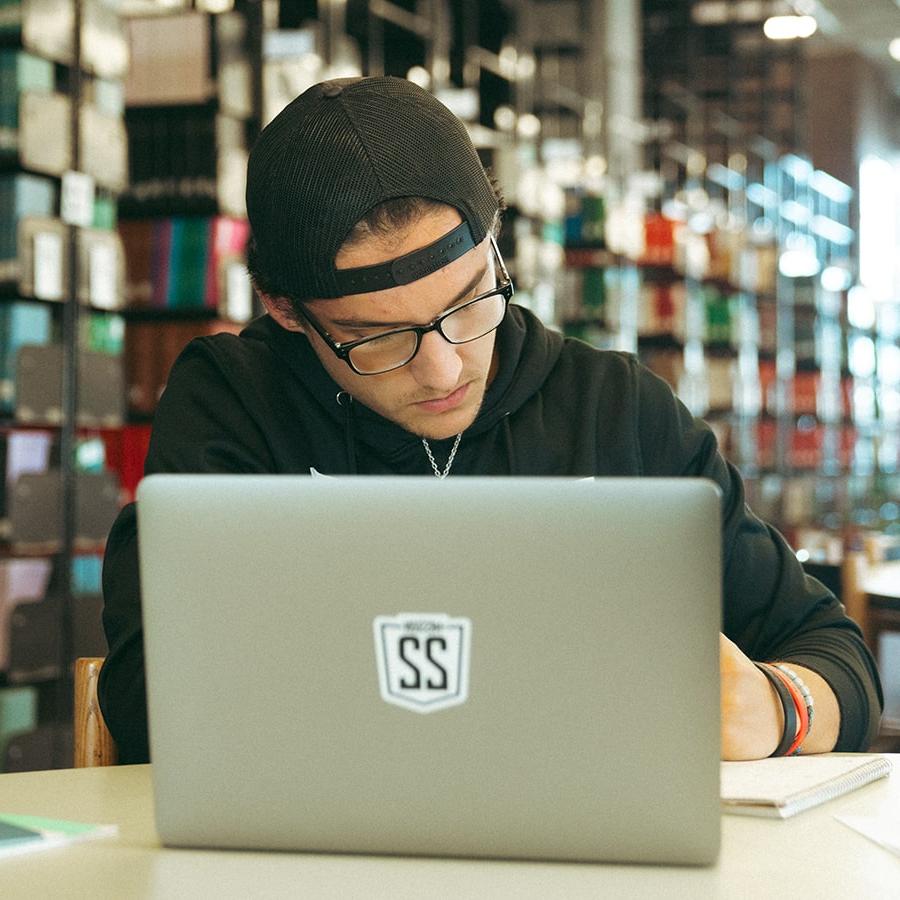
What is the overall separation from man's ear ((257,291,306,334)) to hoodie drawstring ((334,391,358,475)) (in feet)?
0.27

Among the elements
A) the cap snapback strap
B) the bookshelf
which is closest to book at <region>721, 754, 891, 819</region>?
the cap snapback strap

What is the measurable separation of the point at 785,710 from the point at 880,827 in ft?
0.68

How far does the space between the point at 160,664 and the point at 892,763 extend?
68 centimetres

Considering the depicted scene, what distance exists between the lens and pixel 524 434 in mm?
1588

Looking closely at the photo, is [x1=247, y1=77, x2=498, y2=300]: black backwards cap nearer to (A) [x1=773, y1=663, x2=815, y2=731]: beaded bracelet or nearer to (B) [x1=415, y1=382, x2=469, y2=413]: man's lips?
(B) [x1=415, y1=382, x2=469, y2=413]: man's lips

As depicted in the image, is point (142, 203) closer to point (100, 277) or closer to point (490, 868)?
point (100, 277)

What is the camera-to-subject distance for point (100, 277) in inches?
159

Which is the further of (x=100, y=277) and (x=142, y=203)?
(x=142, y=203)

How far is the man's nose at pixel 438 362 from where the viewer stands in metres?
1.36

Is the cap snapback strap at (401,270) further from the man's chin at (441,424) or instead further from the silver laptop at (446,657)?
the silver laptop at (446,657)

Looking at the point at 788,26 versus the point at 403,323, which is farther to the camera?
the point at 788,26

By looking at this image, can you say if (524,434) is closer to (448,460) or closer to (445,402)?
(448,460)

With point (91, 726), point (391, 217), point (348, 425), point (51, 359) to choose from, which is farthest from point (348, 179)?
point (51, 359)

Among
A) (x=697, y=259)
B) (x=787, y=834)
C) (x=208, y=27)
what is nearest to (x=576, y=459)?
(x=787, y=834)
